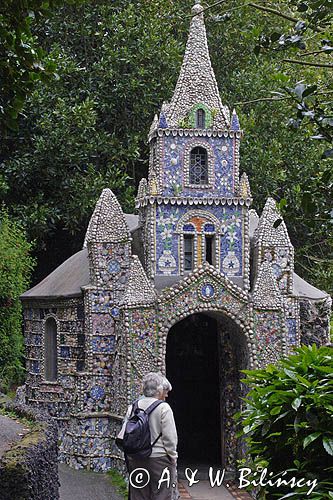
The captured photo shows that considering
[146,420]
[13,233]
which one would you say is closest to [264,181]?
[13,233]

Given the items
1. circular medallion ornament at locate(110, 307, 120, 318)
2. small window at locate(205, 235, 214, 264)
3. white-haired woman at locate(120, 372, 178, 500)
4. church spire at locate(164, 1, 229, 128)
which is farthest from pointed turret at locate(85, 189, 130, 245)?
white-haired woman at locate(120, 372, 178, 500)

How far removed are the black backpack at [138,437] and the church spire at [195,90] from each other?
8.08 meters

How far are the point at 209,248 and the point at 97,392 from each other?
3.40 metres

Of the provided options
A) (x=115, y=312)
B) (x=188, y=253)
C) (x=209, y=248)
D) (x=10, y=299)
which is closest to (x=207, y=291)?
(x=188, y=253)

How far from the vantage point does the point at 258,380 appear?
6391 millimetres

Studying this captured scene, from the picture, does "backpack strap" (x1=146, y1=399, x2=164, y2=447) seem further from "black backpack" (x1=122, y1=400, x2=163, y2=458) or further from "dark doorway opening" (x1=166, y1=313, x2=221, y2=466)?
"dark doorway opening" (x1=166, y1=313, x2=221, y2=466)

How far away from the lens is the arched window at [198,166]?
48.8 ft

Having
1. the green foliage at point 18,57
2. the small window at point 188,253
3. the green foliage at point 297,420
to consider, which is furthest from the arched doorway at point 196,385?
the green foliage at point 18,57

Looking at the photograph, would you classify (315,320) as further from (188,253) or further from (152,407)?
(152,407)

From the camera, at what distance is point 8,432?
35.2 feet

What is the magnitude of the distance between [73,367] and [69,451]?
1.58 meters

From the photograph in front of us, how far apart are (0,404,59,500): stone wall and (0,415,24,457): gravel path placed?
0.63 ft

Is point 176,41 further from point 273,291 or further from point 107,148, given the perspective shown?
point 273,291

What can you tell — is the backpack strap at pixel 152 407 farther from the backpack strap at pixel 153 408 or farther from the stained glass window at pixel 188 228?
the stained glass window at pixel 188 228
